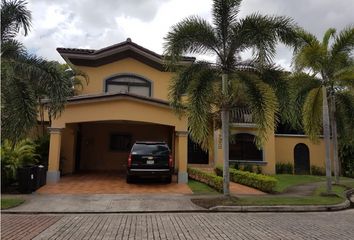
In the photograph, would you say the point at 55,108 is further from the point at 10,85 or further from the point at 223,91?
the point at 223,91

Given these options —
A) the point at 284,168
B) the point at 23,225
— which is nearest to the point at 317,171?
the point at 284,168

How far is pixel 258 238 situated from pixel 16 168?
10355 millimetres

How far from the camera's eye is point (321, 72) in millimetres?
16141

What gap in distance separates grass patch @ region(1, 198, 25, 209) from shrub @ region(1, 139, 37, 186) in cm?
204

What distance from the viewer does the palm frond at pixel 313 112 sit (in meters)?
16.2

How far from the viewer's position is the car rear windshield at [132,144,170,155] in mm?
16000

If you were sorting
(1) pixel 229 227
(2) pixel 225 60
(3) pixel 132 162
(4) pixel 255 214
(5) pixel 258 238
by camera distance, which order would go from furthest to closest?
(3) pixel 132 162 < (2) pixel 225 60 < (4) pixel 255 214 < (1) pixel 229 227 < (5) pixel 258 238

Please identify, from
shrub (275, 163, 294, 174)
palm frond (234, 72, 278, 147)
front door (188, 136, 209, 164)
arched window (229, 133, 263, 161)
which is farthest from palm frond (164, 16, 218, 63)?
shrub (275, 163, 294, 174)

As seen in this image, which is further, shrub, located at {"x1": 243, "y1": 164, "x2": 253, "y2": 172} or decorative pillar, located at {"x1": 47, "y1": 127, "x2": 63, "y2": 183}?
shrub, located at {"x1": 243, "y1": 164, "x2": 253, "y2": 172}

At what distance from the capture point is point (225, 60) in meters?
13.6

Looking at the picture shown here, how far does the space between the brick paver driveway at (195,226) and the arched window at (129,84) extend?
12.9 metres

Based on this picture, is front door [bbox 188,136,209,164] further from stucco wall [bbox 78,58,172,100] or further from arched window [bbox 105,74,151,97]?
arched window [bbox 105,74,151,97]

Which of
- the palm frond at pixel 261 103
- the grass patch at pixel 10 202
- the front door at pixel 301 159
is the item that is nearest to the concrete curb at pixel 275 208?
the palm frond at pixel 261 103

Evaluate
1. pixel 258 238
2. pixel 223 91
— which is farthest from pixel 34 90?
pixel 258 238
